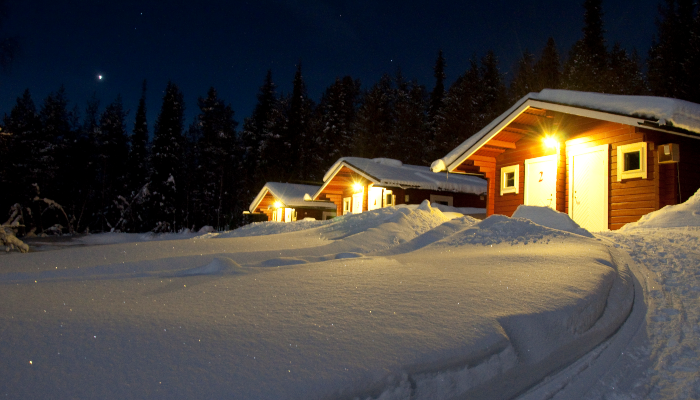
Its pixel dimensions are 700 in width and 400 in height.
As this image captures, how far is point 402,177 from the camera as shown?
19094 mm

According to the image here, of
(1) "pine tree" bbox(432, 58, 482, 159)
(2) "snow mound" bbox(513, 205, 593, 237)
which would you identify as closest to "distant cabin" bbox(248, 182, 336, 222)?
(1) "pine tree" bbox(432, 58, 482, 159)

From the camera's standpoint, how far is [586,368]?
2.66m

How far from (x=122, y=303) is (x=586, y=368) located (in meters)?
3.17

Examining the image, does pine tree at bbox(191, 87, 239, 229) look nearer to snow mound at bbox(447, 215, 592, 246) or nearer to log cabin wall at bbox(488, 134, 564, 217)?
log cabin wall at bbox(488, 134, 564, 217)

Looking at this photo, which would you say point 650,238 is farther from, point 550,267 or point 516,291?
point 516,291

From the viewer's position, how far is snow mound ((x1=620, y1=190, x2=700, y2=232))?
752 centimetres

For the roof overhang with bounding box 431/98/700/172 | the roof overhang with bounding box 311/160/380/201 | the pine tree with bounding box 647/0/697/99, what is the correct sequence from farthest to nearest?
the pine tree with bounding box 647/0/697/99 → the roof overhang with bounding box 311/160/380/201 → the roof overhang with bounding box 431/98/700/172

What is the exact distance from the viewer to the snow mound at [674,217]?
7523 mm

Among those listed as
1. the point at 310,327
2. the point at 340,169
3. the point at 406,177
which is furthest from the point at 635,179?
the point at 340,169

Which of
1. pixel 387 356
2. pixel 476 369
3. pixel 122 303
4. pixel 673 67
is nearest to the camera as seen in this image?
pixel 387 356

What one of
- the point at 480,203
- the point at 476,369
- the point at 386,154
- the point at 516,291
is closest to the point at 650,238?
the point at 516,291

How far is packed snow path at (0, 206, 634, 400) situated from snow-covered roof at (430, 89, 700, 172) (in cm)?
591

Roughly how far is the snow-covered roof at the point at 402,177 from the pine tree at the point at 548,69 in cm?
1687

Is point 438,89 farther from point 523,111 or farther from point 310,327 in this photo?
point 310,327
